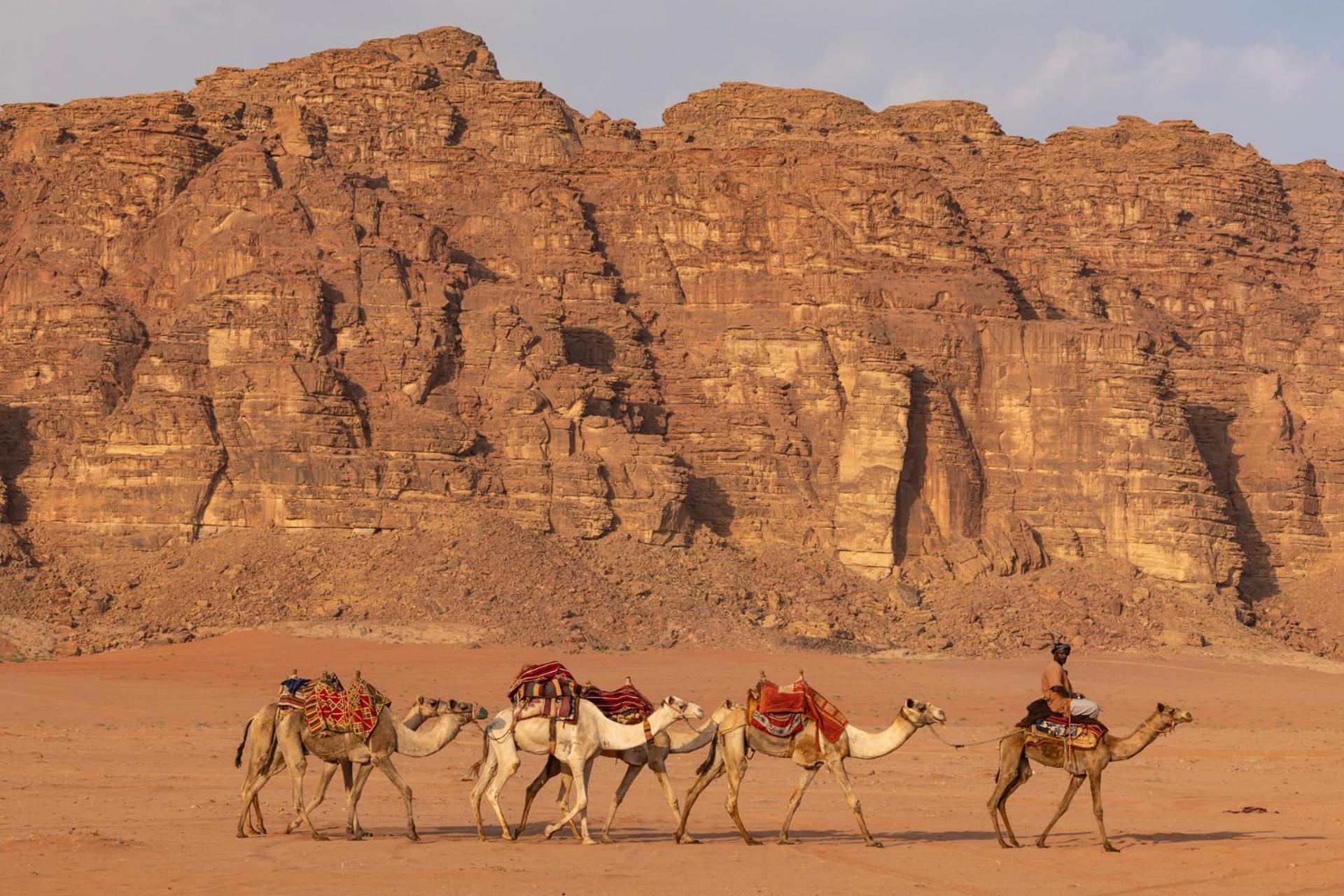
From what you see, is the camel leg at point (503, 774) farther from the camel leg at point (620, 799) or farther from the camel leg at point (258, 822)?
the camel leg at point (258, 822)

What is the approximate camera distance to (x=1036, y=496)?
78062 mm

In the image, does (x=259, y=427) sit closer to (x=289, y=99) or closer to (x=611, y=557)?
(x=611, y=557)

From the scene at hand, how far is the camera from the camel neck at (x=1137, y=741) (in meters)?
24.2

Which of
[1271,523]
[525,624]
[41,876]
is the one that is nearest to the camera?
[41,876]

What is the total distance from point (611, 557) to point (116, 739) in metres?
30.3

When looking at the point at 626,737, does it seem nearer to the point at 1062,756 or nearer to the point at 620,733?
the point at 620,733

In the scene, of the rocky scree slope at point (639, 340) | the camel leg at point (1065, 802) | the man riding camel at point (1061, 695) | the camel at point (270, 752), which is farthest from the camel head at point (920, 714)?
the rocky scree slope at point (639, 340)

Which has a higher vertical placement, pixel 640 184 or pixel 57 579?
pixel 640 184

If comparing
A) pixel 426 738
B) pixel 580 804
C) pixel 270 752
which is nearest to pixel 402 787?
pixel 426 738

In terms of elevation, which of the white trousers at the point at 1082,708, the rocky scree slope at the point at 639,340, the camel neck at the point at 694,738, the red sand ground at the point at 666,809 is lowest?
the red sand ground at the point at 666,809

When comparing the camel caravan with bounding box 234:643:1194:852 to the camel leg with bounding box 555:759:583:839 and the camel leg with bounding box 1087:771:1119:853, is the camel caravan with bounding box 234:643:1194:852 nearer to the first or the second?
the camel leg with bounding box 1087:771:1119:853

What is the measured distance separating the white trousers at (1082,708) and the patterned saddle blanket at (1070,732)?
0.41 ft

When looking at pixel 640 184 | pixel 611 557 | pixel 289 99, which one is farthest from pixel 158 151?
pixel 611 557

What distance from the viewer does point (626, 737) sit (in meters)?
24.5
